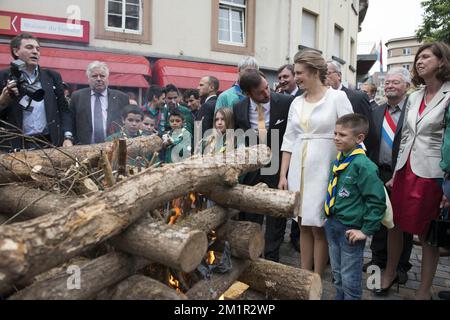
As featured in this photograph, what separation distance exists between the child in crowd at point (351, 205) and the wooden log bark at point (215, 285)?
75 cm

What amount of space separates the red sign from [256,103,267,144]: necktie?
795cm

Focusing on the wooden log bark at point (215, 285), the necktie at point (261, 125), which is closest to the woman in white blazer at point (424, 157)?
the necktie at point (261, 125)

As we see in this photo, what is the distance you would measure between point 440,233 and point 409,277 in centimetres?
117

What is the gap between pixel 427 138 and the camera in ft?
10.4

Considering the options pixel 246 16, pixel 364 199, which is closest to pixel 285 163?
pixel 364 199

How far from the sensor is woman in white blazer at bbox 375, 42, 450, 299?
3.13 meters

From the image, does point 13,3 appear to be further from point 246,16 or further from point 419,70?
point 419,70

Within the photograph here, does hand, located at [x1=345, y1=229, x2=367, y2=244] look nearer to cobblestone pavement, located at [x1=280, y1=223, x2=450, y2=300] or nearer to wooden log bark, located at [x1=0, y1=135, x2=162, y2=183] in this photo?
cobblestone pavement, located at [x1=280, y1=223, x2=450, y2=300]

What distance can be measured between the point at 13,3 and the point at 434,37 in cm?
2176

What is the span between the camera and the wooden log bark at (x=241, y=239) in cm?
280

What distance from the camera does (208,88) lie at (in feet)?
18.0

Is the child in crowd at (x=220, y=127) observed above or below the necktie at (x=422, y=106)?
below

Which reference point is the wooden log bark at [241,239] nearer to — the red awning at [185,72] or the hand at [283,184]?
the hand at [283,184]

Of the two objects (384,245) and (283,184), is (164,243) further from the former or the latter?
(384,245)
